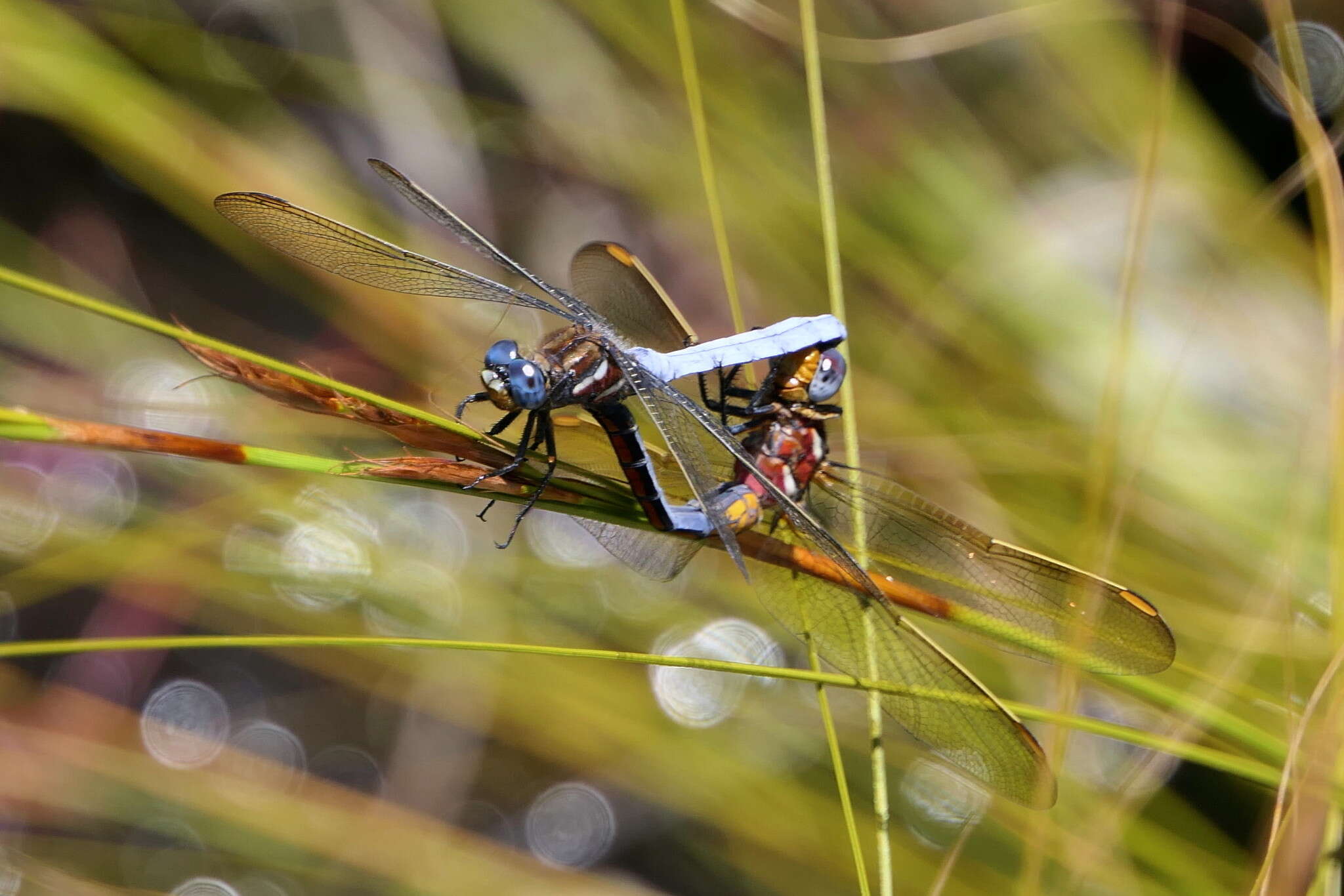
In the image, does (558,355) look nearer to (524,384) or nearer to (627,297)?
(524,384)

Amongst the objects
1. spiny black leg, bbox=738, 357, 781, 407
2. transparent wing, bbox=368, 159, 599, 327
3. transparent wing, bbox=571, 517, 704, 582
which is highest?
spiny black leg, bbox=738, 357, 781, 407

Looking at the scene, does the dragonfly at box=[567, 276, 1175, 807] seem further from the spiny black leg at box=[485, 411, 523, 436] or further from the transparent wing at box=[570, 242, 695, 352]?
the spiny black leg at box=[485, 411, 523, 436]

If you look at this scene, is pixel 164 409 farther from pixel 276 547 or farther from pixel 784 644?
pixel 784 644

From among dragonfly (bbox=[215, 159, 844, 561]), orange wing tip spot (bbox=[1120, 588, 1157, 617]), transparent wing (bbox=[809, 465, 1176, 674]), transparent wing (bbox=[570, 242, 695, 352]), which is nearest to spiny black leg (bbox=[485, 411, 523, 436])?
dragonfly (bbox=[215, 159, 844, 561])

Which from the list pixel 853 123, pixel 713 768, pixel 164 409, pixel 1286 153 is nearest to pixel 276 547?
pixel 164 409

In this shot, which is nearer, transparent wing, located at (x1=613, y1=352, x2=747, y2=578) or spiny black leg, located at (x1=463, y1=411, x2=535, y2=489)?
spiny black leg, located at (x1=463, y1=411, x2=535, y2=489)

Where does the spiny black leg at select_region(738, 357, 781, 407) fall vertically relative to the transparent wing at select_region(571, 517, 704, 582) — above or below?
above

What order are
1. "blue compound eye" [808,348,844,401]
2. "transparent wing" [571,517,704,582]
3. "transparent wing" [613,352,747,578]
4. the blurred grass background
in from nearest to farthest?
"transparent wing" [613,352,747,578]
"transparent wing" [571,517,704,582]
"blue compound eye" [808,348,844,401]
the blurred grass background

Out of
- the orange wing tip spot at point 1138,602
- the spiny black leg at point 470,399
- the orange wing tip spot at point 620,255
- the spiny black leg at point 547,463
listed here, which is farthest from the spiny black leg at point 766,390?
the orange wing tip spot at point 1138,602

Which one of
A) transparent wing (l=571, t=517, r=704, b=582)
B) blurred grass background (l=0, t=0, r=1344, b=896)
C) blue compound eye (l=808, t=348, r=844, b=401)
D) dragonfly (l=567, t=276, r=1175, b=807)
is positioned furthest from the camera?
blurred grass background (l=0, t=0, r=1344, b=896)
